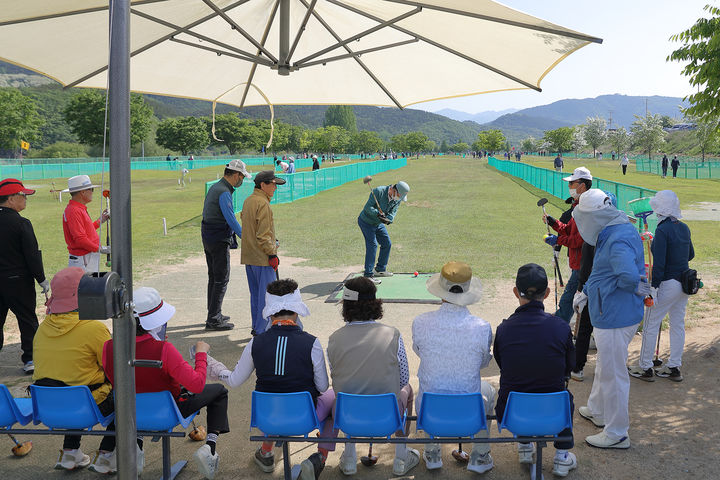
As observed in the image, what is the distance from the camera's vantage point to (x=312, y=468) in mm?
3807

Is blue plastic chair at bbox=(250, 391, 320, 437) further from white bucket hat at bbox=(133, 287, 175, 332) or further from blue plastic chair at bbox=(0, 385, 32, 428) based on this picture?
blue plastic chair at bbox=(0, 385, 32, 428)

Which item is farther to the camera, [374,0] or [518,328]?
[374,0]

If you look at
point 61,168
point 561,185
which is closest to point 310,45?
point 561,185

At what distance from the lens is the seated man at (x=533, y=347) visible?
373 cm

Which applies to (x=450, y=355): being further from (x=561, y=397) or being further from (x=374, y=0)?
(x=374, y=0)

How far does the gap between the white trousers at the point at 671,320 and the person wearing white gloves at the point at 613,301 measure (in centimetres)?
122

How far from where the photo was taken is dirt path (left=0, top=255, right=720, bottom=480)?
13.4 feet

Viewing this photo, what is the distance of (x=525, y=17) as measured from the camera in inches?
165

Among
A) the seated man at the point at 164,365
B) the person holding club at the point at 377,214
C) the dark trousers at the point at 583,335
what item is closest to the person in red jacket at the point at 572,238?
the dark trousers at the point at 583,335

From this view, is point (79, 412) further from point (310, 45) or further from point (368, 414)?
point (310, 45)

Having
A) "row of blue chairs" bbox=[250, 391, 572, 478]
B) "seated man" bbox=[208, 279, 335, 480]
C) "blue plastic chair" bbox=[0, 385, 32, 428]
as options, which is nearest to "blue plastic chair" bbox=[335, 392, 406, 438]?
"row of blue chairs" bbox=[250, 391, 572, 478]

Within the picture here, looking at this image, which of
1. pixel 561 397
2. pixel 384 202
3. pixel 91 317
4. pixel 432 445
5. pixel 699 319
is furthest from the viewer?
pixel 384 202

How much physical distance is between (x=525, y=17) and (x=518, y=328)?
2.31 m

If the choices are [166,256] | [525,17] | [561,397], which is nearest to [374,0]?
[525,17]
